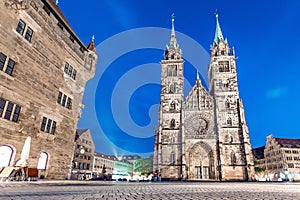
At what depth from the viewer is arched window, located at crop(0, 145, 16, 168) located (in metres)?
10.6

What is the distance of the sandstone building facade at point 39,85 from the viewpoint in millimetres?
10844

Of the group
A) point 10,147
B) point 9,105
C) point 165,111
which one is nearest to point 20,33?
point 9,105

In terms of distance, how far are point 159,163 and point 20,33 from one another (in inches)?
1181

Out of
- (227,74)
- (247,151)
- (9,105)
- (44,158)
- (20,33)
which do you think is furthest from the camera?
(227,74)

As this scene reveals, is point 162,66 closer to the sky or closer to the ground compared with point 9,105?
closer to the sky

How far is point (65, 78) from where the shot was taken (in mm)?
16109

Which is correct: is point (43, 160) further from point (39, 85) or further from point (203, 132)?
point (203, 132)

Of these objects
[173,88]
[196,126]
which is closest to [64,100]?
[196,126]

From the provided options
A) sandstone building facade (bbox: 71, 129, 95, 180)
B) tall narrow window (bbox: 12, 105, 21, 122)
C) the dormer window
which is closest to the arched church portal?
the dormer window

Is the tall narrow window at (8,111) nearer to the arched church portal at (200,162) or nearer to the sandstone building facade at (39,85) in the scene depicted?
the sandstone building facade at (39,85)

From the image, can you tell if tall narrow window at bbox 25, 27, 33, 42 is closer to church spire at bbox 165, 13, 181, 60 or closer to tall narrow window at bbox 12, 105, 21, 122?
tall narrow window at bbox 12, 105, 21, 122

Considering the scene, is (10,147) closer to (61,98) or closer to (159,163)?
(61,98)

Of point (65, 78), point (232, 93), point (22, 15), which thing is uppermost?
point (232, 93)

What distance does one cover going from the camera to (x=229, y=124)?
36.3 metres
